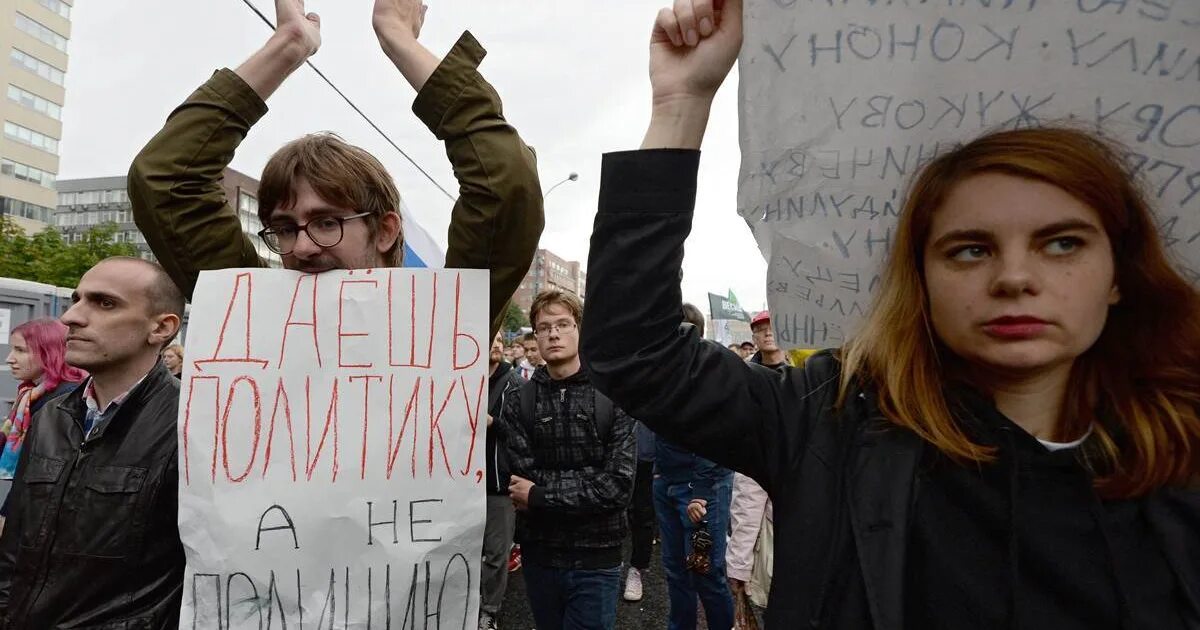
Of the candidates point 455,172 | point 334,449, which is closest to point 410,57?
point 455,172

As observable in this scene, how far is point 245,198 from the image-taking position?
2490 inches

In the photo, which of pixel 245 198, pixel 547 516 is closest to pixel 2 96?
pixel 245 198


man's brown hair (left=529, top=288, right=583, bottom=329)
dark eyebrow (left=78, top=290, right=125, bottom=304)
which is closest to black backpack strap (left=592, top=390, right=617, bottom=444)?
man's brown hair (left=529, top=288, right=583, bottom=329)

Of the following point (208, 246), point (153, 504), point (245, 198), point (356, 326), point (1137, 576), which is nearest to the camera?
point (1137, 576)

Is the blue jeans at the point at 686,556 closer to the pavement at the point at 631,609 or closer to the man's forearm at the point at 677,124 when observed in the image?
the pavement at the point at 631,609

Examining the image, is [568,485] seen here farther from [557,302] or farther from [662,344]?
[662,344]

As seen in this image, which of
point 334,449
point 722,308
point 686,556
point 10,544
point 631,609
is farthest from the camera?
point 722,308

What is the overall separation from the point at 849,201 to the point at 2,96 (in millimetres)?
59916

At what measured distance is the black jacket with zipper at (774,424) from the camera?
925 mm

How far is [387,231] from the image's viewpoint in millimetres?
1562

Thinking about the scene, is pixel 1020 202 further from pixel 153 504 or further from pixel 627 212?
pixel 153 504

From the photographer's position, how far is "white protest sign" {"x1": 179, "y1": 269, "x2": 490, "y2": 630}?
1.26m

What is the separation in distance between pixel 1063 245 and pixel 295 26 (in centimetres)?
162

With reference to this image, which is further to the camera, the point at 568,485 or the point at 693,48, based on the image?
the point at 568,485
